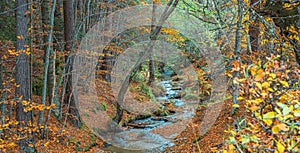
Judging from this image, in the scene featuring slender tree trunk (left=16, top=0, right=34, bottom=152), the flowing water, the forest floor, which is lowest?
the flowing water

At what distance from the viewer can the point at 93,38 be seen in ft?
40.7

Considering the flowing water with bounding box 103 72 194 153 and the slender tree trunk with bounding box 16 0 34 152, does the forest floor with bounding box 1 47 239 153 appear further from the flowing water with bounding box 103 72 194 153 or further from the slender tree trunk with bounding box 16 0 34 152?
the slender tree trunk with bounding box 16 0 34 152

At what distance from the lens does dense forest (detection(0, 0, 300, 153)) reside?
6.36 metres

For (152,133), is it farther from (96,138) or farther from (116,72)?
(116,72)

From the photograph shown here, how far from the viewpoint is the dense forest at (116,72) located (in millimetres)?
6359

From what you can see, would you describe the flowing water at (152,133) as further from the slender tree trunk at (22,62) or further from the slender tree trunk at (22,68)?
the slender tree trunk at (22,62)

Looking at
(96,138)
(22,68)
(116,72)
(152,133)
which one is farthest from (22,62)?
(116,72)

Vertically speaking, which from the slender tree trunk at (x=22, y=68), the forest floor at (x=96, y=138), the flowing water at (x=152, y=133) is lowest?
the flowing water at (x=152, y=133)

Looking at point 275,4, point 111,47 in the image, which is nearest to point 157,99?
point 111,47

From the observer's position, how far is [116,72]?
1850cm

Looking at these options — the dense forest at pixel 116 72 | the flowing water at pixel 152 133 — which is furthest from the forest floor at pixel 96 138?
the flowing water at pixel 152 133

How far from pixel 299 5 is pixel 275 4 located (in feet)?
2.11

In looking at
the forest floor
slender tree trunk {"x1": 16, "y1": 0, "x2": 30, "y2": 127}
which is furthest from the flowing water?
slender tree trunk {"x1": 16, "y1": 0, "x2": 30, "y2": 127}

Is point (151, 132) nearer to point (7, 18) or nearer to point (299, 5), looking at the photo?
point (7, 18)
